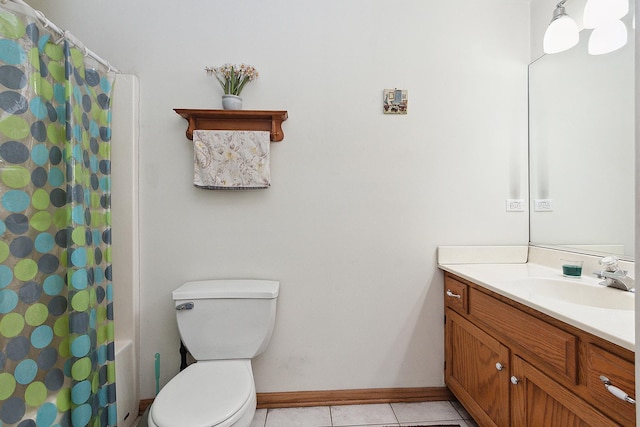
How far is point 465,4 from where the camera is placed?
5.65ft

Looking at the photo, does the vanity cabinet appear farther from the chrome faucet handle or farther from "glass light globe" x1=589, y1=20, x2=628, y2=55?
"glass light globe" x1=589, y1=20, x2=628, y2=55

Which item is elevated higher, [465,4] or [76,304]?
[465,4]

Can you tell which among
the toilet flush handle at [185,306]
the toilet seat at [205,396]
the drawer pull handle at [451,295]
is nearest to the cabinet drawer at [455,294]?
the drawer pull handle at [451,295]

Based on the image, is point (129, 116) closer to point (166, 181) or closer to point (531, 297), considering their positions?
point (166, 181)

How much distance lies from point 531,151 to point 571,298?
Answer: 0.90 m

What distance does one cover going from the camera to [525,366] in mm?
1089

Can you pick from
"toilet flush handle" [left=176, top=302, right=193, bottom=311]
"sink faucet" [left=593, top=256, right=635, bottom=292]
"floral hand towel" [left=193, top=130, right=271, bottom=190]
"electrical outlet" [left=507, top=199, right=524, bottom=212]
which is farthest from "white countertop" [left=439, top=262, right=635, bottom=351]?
"toilet flush handle" [left=176, top=302, right=193, bottom=311]

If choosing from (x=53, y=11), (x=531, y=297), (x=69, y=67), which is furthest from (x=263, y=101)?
(x=531, y=297)

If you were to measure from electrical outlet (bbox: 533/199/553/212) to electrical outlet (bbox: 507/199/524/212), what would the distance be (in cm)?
7

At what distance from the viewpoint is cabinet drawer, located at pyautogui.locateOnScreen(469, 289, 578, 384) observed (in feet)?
2.96

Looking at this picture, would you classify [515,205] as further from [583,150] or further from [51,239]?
[51,239]

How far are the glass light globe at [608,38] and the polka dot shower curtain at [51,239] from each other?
7.64 feet

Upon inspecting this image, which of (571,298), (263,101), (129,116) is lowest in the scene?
(571,298)

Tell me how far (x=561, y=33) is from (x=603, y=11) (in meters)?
0.16
